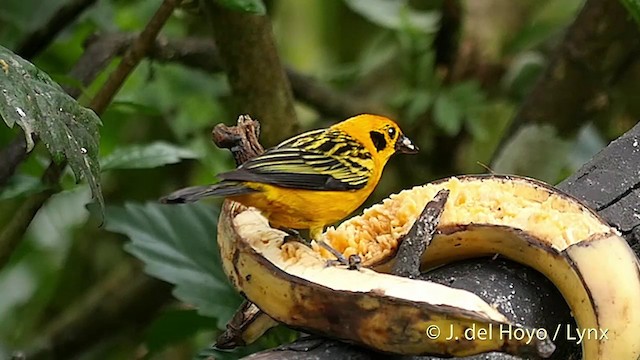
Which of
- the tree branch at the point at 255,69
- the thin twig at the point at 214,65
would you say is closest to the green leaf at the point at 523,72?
the thin twig at the point at 214,65

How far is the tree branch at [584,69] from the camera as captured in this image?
2.04 m

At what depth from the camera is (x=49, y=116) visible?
111 centimetres

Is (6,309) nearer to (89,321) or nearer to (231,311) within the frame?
(89,321)

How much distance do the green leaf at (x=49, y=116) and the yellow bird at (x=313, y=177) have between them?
0.11 meters

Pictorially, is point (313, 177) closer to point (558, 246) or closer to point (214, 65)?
point (558, 246)

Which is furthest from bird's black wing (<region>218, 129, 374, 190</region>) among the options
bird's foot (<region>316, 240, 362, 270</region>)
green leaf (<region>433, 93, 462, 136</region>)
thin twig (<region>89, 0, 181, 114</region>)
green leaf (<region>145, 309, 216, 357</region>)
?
green leaf (<region>433, 93, 462, 136</region>)

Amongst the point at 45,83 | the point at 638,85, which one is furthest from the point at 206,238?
the point at 638,85

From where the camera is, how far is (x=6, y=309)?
8.52 ft

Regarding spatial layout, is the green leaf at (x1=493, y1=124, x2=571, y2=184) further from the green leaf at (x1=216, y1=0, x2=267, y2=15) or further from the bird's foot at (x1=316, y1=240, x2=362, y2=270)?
the bird's foot at (x1=316, y1=240, x2=362, y2=270)

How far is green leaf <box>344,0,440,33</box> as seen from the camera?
2523 millimetres

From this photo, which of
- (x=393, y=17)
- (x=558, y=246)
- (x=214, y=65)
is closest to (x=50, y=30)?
(x=214, y=65)

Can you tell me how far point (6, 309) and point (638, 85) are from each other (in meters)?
1.71

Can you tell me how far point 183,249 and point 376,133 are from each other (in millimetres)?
522

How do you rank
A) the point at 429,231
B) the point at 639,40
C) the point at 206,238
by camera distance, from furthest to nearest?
the point at 639,40, the point at 206,238, the point at 429,231
